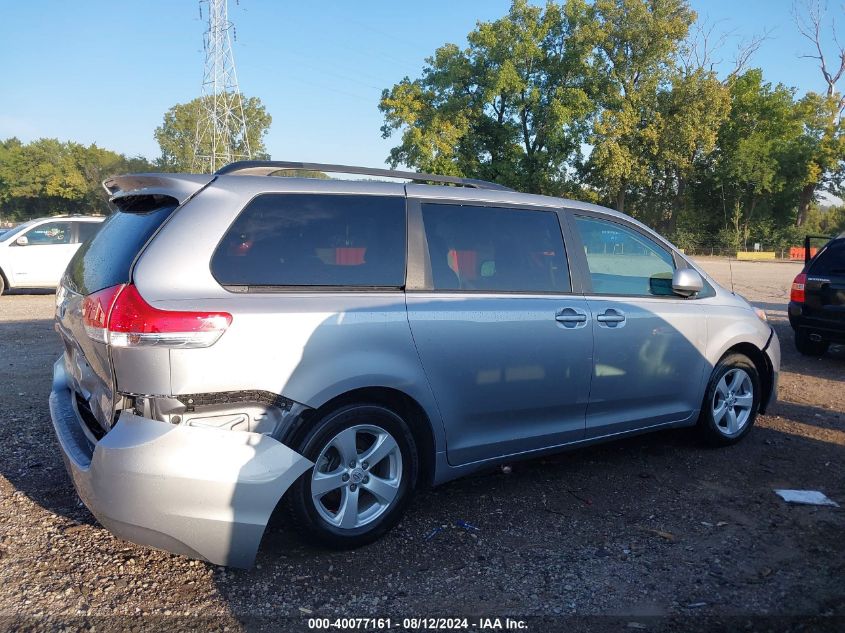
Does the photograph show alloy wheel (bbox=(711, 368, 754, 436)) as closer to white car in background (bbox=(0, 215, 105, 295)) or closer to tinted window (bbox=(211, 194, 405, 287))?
tinted window (bbox=(211, 194, 405, 287))

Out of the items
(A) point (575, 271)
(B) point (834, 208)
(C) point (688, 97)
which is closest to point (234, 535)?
(A) point (575, 271)

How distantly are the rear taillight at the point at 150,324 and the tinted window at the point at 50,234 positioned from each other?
13.6 metres

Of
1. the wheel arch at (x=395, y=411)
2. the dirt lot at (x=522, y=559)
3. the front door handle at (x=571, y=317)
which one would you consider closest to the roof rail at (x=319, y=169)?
the front door handle at (x=571, y=317)

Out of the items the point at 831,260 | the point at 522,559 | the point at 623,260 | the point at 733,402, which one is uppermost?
the point at 623,260

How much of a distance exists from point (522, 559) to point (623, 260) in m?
2.20

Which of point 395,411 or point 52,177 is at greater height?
point 52,177

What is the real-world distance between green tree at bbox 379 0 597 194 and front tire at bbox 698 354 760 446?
128 ft

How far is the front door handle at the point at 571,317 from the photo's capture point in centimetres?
407

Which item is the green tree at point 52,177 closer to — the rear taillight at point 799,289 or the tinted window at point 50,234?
the tinted window at point 50,234

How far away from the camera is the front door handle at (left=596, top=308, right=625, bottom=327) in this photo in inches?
167

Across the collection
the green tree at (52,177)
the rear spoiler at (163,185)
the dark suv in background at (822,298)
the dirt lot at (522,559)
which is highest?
the green tree at (52,177)

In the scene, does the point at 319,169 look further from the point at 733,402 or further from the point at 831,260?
the point at 831,260

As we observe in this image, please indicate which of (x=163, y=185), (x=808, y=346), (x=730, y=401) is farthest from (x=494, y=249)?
(x=808, y=346)

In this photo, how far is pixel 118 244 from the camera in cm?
331
